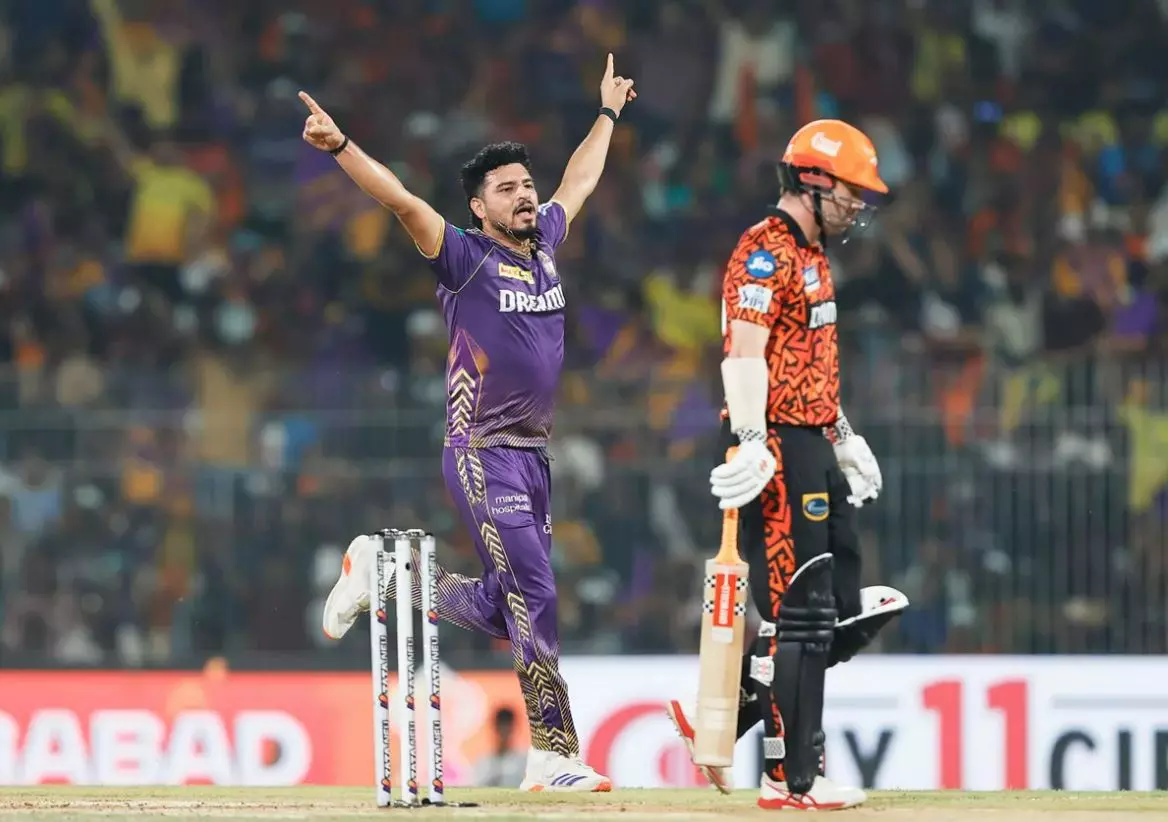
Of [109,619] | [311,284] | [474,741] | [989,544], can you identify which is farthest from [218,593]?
[989,544]

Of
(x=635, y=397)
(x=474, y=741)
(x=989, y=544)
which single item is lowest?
(x=474, y=741)

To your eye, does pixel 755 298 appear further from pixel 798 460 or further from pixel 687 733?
pixel 687 733

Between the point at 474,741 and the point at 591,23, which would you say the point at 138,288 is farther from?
the point at 474,741

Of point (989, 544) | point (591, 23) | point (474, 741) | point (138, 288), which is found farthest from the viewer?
point (591, 23)

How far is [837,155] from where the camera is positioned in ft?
24.8

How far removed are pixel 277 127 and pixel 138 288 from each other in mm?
1792

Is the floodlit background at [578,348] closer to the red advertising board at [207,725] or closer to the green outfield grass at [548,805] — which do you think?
the red advertising board at [207,725]

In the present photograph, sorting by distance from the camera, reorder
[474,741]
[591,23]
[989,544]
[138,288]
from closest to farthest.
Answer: [474,741]
[989,544]
[138,288]
[591,23]

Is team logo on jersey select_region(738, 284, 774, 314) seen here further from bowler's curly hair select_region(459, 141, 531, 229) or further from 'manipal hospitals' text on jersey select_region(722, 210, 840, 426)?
bowler's curly hair select_region(459, 141, 531, 229)

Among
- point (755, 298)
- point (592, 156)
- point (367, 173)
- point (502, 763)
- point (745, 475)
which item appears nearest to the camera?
point (745, 475)

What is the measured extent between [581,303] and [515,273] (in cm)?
748

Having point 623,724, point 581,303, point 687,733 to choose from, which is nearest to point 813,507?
point 687,733

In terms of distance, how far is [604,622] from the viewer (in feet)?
44.1

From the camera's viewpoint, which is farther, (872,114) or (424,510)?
(872,114)
